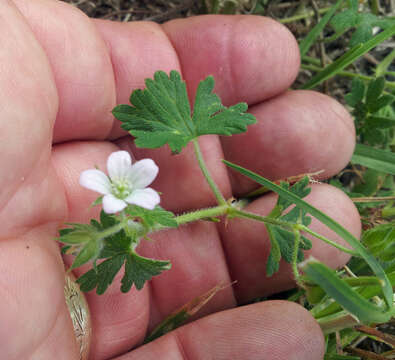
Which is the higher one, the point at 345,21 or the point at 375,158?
the point at 345,21

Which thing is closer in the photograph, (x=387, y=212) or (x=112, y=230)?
(x=112, y=230)

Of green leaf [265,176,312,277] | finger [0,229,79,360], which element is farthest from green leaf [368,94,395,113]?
finger [0,229,79,360]

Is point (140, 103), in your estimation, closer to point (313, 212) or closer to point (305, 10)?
point (313, 212)

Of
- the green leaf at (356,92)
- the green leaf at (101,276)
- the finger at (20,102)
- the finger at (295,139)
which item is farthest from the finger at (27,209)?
the green leaf at (356,92)

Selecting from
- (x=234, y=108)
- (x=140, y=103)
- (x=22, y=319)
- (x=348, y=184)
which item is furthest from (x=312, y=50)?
(x=22, y=319)

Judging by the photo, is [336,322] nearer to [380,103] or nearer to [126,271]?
[126,271]

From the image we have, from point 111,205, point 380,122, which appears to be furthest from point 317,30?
point 111,205

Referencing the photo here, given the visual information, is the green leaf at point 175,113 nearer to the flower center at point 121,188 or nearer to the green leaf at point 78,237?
the flower center at point 121,188
